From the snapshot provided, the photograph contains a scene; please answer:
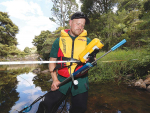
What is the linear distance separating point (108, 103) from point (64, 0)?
23.7m

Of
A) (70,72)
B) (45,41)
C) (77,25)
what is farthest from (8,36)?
(70,72)

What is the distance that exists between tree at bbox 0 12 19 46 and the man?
23.5 meters

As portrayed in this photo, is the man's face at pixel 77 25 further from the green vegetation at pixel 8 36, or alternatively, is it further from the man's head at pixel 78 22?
the green vegetation at pixel 8 36

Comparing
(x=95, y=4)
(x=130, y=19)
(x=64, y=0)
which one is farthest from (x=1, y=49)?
(x=130, y=19)

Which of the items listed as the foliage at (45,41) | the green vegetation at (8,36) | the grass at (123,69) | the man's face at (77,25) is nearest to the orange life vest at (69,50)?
the man's face at (77,25)

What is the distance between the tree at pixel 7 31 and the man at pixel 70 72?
23.5m

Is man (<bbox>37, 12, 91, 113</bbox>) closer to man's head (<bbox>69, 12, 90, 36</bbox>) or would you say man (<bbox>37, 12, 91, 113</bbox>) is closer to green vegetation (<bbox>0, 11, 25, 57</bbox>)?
man's head (<bbox>69, 12, 90, 36</bbox>)

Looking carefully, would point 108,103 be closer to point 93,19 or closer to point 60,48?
point 60,48

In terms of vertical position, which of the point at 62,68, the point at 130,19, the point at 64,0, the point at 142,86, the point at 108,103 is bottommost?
the point at 108,103

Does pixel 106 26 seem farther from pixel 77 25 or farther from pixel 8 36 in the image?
pixel 8 36

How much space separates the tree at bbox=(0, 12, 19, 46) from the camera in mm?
19638

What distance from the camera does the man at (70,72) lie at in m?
1.60

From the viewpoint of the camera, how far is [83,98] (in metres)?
1.64

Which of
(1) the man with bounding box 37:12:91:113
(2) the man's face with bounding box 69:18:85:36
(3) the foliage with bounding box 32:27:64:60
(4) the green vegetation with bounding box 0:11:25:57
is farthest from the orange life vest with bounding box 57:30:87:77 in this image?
(4) the green vegetation with bounding box 0:11:25:57
